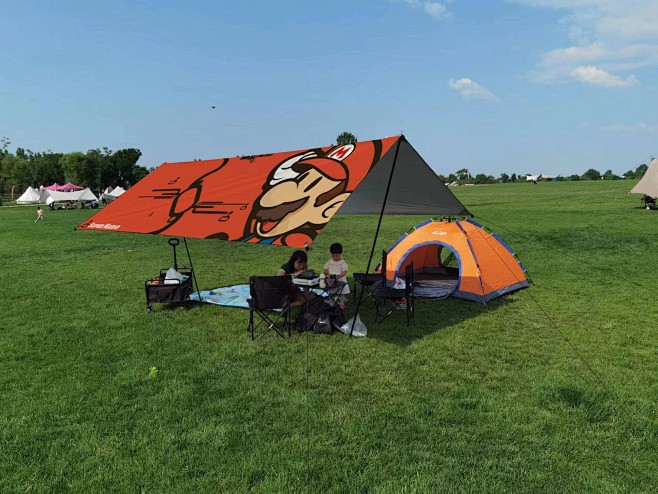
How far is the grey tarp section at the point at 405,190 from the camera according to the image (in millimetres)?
6699

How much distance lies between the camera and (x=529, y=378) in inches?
194

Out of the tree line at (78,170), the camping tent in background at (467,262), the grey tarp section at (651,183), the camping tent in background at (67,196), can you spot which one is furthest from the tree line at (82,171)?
the camping tent in background at (467,262)

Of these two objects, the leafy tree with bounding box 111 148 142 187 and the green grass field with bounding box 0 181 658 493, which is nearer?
the green grass field with bounding box 0 181 658 493

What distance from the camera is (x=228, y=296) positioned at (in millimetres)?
8547

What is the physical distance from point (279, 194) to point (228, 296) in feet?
10.5

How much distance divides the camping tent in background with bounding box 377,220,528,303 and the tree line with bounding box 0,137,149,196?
78972mm

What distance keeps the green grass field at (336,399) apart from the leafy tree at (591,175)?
294ft

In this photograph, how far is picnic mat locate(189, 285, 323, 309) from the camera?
8.01 meters

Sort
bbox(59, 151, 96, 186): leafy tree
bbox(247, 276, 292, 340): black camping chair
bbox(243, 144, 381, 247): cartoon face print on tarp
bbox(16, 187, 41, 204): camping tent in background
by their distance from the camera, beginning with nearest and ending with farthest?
bbox(243, 144, 381, 247): cartoon face print on tarp → bbox(247, 276, 292, 340): black camping chair → bbox(16, 187, 41, 204): camping tent in background → bbox(59, 151, 96, 186): leafy tree

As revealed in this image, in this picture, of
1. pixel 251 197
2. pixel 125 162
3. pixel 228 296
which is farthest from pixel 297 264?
pixel 125 162

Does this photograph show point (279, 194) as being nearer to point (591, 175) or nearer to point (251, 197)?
point (251, 197)

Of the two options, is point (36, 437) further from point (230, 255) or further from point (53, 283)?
point (230, 255)

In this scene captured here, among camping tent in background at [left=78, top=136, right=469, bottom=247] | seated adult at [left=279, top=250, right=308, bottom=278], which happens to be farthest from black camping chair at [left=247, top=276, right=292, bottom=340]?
seated adult at [left=279, top=250, right=308, bottom=278]

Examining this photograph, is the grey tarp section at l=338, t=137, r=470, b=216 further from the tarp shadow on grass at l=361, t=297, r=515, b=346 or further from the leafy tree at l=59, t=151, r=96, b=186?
the leafy tree at l=59, t=151, r=96, b=186
